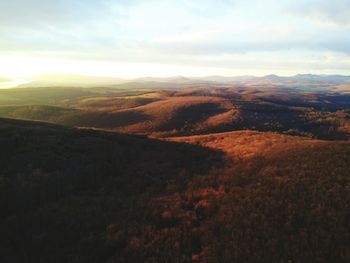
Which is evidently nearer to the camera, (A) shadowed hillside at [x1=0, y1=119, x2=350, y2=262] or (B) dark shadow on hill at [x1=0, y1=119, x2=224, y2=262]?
(A) shadowed hillside at [x1=0, y1=119, x2=350, y2=262]

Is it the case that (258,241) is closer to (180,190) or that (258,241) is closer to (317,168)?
(180,190)

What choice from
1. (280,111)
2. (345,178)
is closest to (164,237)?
(345,178)

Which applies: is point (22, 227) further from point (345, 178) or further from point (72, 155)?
point (345, 178)

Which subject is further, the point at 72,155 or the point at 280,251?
the point at 72,155

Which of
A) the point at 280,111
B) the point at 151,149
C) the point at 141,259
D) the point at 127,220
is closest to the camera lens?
the point at 141,259

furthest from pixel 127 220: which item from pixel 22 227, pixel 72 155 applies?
pixel 72 155

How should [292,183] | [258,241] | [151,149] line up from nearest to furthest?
[258,241], [292,183], [151,149]

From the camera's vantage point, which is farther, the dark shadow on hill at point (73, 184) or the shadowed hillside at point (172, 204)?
the dark shadow on hill at point (73, 184)

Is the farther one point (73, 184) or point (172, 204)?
point (73, 184)
